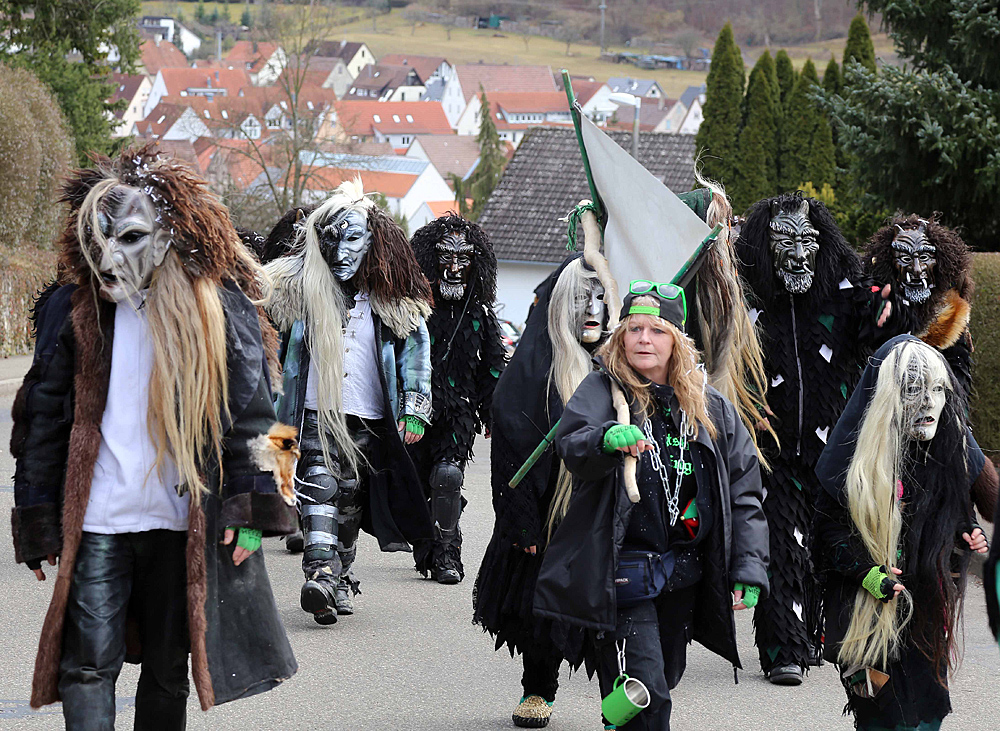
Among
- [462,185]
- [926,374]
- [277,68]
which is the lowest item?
[462,185]

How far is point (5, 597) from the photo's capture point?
7.00 metres

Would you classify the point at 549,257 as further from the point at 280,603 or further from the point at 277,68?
the point at 280,603

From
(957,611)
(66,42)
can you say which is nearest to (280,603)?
(957,611)

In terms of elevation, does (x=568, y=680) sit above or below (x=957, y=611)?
below

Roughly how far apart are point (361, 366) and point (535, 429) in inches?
81.5

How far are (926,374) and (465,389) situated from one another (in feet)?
12.6

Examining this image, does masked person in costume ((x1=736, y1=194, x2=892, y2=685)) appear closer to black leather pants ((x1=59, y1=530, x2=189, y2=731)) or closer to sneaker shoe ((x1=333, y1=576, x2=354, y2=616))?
sneaker shoe ((x1=333, y1=576, x2=354, y2=616))

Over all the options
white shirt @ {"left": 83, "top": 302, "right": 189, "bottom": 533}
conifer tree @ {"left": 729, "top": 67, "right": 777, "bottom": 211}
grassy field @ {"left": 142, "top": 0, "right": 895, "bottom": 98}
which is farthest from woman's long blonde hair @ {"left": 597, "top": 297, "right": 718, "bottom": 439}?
grassy field @ {"left": 142, "top": 0, "right": 895, "bottom": 98}

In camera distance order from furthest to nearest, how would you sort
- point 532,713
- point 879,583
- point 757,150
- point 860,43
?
point 757,150 < point 860,43 < point 532,713 < point 879,583

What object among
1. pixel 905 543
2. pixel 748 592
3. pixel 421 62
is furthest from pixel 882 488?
pixel 421 62

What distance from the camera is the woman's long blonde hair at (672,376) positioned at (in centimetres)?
416

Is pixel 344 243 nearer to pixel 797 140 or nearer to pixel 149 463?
pixel 149 463

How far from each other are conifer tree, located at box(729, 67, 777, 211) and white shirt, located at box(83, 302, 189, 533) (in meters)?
27.9

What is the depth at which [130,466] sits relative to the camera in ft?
12.7
